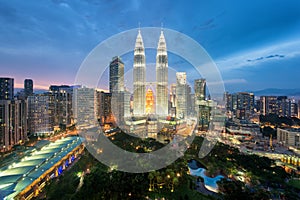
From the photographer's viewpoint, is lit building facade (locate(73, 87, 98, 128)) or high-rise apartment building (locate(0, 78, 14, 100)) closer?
high-rise apartment building (locate(0, 78, 14, 100))

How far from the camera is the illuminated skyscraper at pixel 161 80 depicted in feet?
32.6

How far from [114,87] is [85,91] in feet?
10.4

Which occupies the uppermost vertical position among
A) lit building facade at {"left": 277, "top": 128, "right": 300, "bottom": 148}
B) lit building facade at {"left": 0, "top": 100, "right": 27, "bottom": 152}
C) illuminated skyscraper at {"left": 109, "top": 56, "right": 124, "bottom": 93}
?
illuminated skyscraper at {"left": 109, "top": 56, "right": 124, "bottom": 93}

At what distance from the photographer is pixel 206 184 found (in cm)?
344

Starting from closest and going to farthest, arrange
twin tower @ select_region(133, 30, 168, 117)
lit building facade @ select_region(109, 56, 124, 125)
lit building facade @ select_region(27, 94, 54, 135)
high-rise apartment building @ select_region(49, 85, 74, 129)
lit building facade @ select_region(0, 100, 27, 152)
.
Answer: lit building facade @ select_region(0, 100, 27, 152) < lit building facade @ select_region(27, 94, 54, 135) < high-rise apartment building @ select_region(49, 85, 74, 129) < lit building facade @ select_region(109, 56, 124, 125) < twin tower @ select_region(133, 30, 168, 117)

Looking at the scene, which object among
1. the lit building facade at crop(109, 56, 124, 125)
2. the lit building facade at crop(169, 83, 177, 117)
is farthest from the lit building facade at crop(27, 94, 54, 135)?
the lit building facade at crop(169, 83, 177, 117)

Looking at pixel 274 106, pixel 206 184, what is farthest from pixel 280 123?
pixel 206 184

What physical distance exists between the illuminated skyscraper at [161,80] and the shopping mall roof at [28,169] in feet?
20.3

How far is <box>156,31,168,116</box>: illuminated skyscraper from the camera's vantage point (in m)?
9.94

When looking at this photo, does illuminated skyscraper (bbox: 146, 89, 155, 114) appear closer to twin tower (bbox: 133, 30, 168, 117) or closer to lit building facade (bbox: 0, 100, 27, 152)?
twin tower (bbox: 133, 30, 168, 117)

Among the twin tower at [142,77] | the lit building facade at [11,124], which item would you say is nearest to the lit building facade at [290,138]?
the twin tower at [142,77]

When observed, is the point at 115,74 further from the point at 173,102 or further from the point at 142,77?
the point at 173,102

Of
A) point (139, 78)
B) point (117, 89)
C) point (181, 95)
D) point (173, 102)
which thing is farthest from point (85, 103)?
point (181, 95)

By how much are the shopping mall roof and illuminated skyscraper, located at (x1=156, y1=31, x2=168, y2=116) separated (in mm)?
6174
